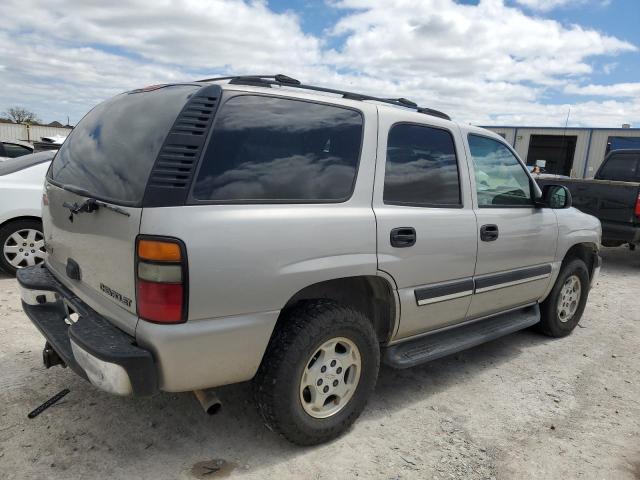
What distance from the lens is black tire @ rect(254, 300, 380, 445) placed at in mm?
2498

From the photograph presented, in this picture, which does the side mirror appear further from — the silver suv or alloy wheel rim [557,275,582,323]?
alloy wheel rim [557,275,582,323]

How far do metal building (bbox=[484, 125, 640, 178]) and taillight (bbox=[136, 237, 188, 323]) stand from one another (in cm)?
2722

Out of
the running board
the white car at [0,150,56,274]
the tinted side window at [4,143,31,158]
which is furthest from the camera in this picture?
the tinted side window at [4,143,31,158]

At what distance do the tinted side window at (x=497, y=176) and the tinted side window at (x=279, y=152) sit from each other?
3.91ft

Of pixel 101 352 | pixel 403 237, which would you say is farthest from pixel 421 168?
pixel 101 352

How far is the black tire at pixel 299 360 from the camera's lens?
2.50 metres

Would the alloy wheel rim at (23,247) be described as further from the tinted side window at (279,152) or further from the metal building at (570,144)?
the metal building at (570,144)

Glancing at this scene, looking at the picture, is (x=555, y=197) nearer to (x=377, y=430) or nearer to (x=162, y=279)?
(x=377, y=430)

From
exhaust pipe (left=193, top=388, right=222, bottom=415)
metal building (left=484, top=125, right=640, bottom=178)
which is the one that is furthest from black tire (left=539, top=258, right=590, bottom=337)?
metal building (left=484, top=125, right=640, bottom=178)

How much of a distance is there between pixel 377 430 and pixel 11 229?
14.7 feet

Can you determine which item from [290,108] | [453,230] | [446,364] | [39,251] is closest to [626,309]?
[446,364]

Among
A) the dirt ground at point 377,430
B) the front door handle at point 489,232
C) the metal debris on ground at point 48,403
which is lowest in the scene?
the dirt ground at point 377,430

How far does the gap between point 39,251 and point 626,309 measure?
267 inches

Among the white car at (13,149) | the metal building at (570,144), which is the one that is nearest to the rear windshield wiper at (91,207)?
the white car at (13,149)
